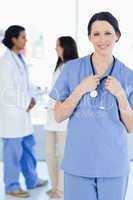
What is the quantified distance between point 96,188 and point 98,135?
23 centimetres

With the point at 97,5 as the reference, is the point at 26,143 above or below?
below

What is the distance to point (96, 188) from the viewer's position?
5.95 feet

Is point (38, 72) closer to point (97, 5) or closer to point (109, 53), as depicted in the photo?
point (97, 5)

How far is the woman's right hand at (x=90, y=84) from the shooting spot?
175 cm

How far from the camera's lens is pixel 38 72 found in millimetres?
4473

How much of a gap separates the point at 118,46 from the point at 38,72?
0.90 metres

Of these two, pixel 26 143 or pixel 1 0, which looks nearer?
pixel 26 143

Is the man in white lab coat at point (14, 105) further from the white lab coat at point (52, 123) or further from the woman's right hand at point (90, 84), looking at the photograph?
the woman's right hand at point (90, 84)

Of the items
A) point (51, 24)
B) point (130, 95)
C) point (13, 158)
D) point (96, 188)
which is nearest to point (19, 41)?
point (13, 158)

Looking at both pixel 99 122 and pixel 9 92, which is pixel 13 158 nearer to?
pixel 9 92

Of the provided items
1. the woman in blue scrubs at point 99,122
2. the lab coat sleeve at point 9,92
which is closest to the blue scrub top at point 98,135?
the woman in blue scrubs at point 99,122

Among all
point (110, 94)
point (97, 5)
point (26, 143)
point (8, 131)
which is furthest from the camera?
point (97, 5)

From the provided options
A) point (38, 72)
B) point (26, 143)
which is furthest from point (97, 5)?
point (26, 143)

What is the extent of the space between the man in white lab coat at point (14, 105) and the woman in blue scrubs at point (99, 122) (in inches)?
58.1
